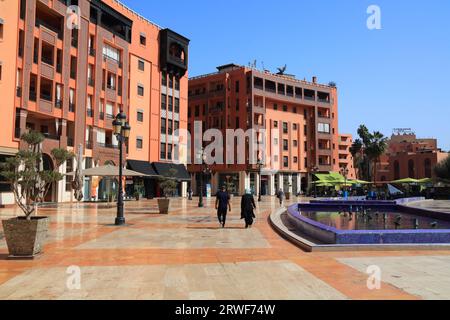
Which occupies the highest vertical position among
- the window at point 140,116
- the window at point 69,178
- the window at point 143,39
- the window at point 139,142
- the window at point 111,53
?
the window at point 143,39

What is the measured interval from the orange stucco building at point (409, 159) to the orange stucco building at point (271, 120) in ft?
78.9

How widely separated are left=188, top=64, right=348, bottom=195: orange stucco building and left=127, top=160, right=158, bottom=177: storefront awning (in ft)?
50.8

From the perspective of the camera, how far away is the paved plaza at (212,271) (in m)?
5.81

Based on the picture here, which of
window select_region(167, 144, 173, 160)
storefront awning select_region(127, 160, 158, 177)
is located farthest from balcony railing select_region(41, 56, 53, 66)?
window select_region(167, 144, 173, 160)

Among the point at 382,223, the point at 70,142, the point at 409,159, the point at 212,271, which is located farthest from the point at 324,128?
the point at 212,271

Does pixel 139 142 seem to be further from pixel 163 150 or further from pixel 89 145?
pixel 89 145

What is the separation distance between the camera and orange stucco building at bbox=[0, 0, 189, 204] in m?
28.0

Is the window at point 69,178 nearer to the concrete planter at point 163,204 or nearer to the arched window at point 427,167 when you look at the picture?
the concrete planter at point 163,204

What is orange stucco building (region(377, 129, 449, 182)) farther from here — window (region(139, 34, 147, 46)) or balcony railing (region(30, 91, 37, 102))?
balcony railing (region(30, 91, 37, 102))

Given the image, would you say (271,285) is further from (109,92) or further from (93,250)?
(109,92)

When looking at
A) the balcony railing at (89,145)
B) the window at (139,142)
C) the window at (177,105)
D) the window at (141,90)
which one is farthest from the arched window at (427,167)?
the balcony railing at (89,145)

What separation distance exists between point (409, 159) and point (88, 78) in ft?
252

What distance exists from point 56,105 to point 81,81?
156 inches

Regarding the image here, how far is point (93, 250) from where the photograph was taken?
9.80 metres
